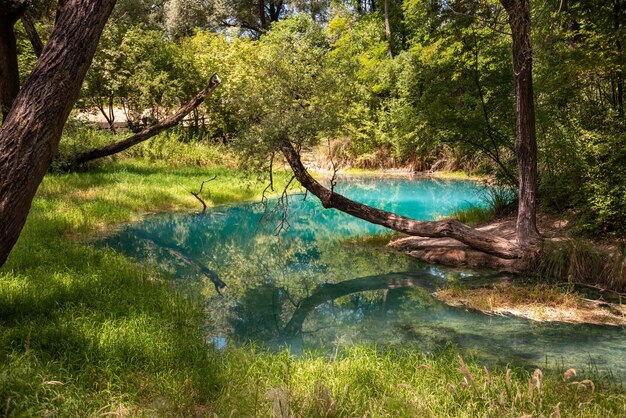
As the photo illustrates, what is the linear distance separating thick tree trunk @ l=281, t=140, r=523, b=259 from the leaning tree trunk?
18.1ft

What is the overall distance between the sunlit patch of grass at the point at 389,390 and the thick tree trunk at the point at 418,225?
4176 millimetres

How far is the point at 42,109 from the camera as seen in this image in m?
3.79

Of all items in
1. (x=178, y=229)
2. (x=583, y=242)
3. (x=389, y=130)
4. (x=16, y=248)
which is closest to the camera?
(x=16, y=248)

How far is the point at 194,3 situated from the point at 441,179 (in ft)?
74.4

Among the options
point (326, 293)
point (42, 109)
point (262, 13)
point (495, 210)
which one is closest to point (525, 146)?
point (495, 210)

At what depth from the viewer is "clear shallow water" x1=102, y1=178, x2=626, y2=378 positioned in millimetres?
5832

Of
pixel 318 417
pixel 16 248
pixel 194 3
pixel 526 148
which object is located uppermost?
pixel 194 3

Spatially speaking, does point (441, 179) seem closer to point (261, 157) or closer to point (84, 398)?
point (261, 157)

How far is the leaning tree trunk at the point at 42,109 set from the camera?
3.73 metres

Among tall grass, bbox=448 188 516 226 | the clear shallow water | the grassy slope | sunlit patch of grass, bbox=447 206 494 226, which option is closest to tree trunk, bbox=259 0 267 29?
the clear shallow water

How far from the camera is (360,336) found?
6.11 m

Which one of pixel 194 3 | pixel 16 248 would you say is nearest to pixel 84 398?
pixel 16 248

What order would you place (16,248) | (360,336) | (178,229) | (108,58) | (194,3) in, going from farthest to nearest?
(194,3) < (108,58) < (178,229) < (16,248) < (360,336)

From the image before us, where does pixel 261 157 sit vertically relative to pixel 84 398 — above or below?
above
